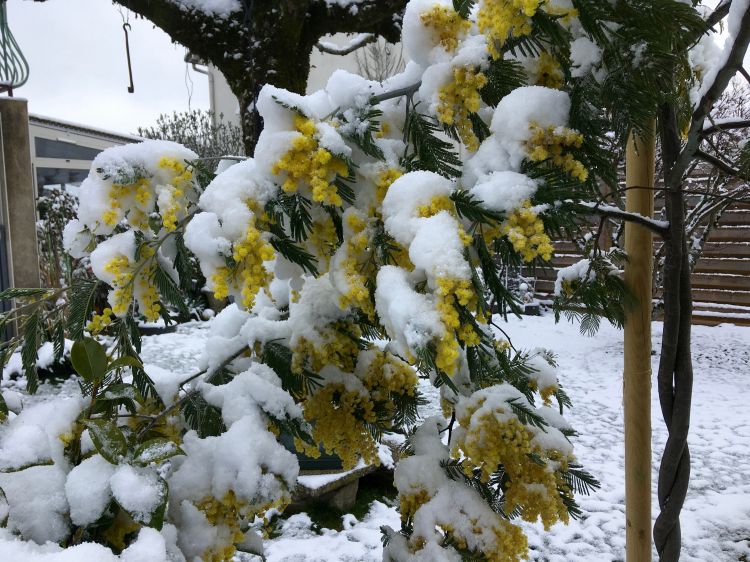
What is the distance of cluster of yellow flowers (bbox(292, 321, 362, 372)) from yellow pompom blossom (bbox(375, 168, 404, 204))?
1.05 ft

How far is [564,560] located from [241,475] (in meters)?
1.90

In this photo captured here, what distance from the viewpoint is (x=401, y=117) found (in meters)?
0.94

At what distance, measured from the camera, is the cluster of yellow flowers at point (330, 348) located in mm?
1014

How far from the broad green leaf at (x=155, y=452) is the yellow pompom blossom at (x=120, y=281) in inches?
8.7

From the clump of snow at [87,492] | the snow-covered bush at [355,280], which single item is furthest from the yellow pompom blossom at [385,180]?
the clump of snow at [87,492]

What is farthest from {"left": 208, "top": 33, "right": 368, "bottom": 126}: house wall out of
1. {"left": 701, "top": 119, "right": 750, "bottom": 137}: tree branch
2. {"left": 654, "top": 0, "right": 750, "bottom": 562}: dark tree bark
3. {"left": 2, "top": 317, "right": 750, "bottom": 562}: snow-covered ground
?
{"left": 654, "top": 0, "right": 750, "bottom": 562}: dark tree bark

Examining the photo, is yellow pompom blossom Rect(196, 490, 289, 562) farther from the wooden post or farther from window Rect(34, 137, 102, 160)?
window Rect(34, 137, 102, 160)

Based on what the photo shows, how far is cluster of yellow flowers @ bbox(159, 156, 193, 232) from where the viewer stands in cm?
84

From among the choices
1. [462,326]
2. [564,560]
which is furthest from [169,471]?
[564,560]

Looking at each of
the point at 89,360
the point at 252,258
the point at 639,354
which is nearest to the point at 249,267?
the point at 252,258

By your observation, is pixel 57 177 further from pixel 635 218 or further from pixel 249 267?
pixel 635 218

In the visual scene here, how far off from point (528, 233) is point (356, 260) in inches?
10.2

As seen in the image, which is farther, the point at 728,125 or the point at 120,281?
the point at 728,125

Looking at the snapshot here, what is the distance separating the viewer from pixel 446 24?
794 mm
